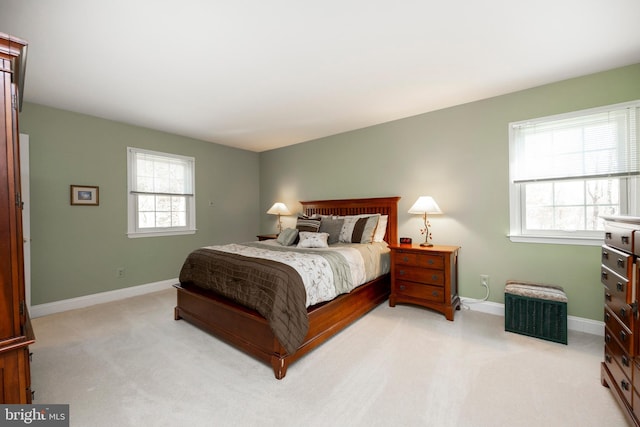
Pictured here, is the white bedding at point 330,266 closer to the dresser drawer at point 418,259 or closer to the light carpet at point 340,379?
the dresser drawer at point 418,259

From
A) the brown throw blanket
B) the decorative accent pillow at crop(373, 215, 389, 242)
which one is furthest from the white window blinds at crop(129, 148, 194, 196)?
the decorative accent pillow at crop(373, 215, 389, 242)

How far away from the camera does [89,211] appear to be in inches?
142

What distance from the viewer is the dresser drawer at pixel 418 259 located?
305 cm

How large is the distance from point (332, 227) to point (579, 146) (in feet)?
9.28

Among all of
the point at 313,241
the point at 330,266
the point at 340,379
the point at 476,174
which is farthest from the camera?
the point at 313,241

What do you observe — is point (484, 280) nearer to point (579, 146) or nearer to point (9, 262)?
point (579, 146)

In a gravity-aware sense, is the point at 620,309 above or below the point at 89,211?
below

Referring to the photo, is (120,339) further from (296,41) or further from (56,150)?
(296,41)

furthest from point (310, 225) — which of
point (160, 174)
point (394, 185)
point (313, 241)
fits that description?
point (160, 174)

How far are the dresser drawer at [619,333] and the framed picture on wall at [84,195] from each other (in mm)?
5252

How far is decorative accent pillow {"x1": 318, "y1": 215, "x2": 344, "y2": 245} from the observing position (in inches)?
150

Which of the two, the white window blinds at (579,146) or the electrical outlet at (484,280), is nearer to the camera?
the white window blinds at (579,146)

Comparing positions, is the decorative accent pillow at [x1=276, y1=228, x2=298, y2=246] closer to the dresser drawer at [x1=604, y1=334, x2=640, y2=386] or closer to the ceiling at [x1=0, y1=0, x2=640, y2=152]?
the ceiling at [x1=0, y1=0, x2=640, y2=152]

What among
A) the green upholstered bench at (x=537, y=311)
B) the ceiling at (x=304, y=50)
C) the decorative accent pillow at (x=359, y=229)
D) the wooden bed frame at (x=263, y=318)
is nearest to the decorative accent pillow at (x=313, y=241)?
the decorative accent pillow at (x=359, y=229)
